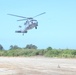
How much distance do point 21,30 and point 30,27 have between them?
3.30 m

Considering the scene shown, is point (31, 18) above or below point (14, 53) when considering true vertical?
above

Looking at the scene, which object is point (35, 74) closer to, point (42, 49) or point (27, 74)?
point (27, 74)

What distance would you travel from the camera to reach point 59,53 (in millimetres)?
70375

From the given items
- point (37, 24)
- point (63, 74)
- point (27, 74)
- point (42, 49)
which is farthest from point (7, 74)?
point (42, 49)

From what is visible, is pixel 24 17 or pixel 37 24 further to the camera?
pixel 24 17

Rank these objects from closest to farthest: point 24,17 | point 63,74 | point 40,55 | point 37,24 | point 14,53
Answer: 1. point 63,74
2. point 37,24
3. point 24,17
4. point 40,55
5. point 14,53

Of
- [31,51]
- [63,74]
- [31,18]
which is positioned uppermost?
[31,18]

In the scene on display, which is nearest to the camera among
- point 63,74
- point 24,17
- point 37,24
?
point 63,74

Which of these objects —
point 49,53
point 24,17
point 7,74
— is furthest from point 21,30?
point 7,74

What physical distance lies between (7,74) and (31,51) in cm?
5016

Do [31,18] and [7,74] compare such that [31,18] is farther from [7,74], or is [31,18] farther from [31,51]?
[7,74]

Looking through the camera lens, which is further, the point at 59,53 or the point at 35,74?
the point at 59,53

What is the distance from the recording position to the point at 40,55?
72.9 meters

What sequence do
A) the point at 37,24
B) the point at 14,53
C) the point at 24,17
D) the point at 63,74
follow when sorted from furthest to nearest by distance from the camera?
the point at 14,53, the point at 24,17, the point at 37,24, the point at 63,74
